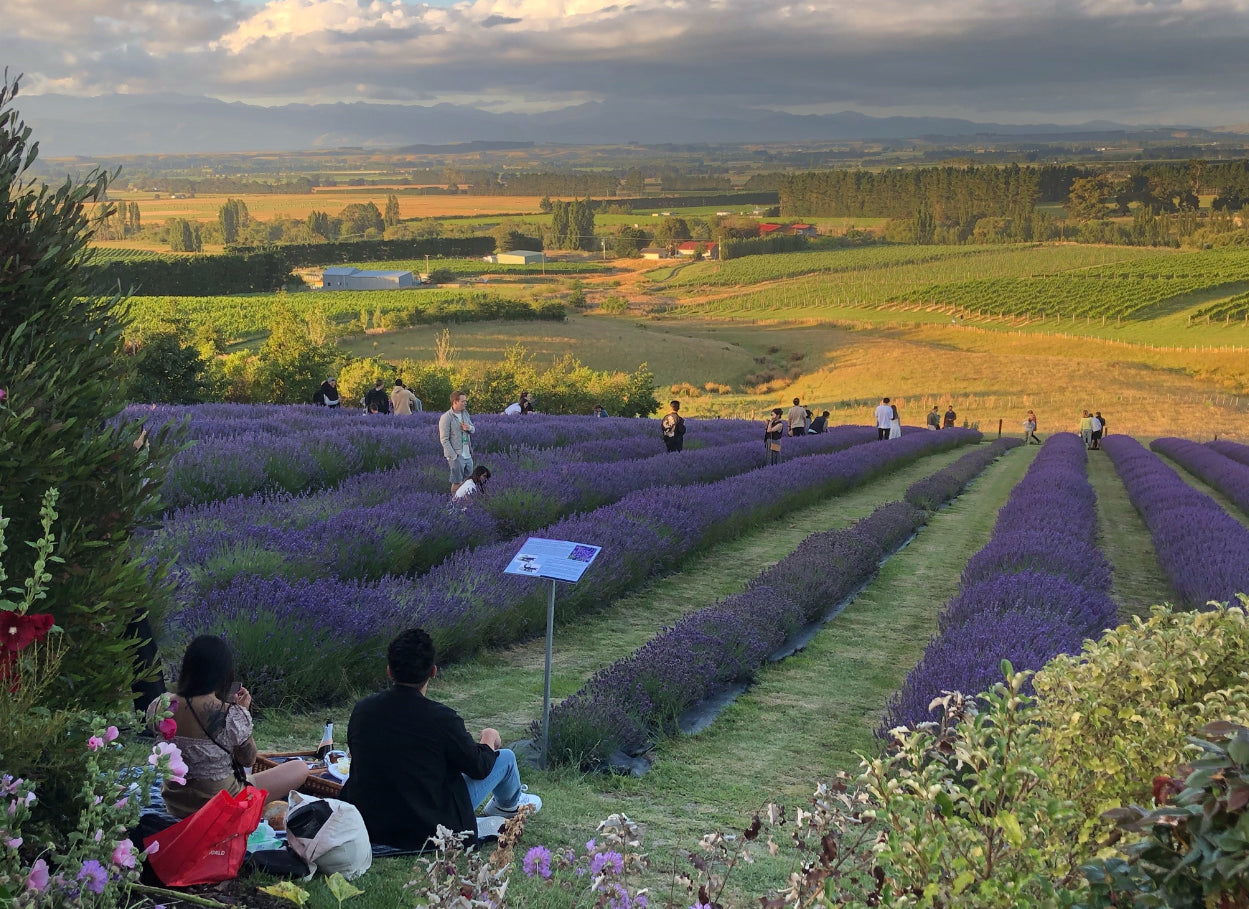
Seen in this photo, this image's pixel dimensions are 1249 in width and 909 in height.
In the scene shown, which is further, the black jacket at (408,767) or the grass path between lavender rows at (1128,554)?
the grass path between lavender rows at (1128,554)

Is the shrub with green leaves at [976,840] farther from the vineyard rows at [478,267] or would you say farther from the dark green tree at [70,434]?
the vineyard rows at [478,267]

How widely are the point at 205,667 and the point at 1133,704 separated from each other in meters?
2.95

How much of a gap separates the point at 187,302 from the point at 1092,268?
83504mm

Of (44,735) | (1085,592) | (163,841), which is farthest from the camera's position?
(1085,592)

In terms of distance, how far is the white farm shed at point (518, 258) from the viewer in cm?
13712

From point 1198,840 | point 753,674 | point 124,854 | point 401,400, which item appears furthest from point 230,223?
point 1198,840

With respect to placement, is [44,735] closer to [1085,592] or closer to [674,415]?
[1085,592]

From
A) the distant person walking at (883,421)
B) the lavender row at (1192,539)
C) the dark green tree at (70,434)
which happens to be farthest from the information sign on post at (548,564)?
the distant person walking at (883,421)

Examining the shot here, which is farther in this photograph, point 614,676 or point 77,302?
point 614,676

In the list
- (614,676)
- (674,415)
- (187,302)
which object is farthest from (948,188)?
(614,676)

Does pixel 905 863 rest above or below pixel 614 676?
above

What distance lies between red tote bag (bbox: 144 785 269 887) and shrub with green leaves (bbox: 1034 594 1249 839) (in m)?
2.22

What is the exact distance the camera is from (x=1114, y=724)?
109 inches

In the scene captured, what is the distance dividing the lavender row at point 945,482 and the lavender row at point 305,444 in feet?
13.6
